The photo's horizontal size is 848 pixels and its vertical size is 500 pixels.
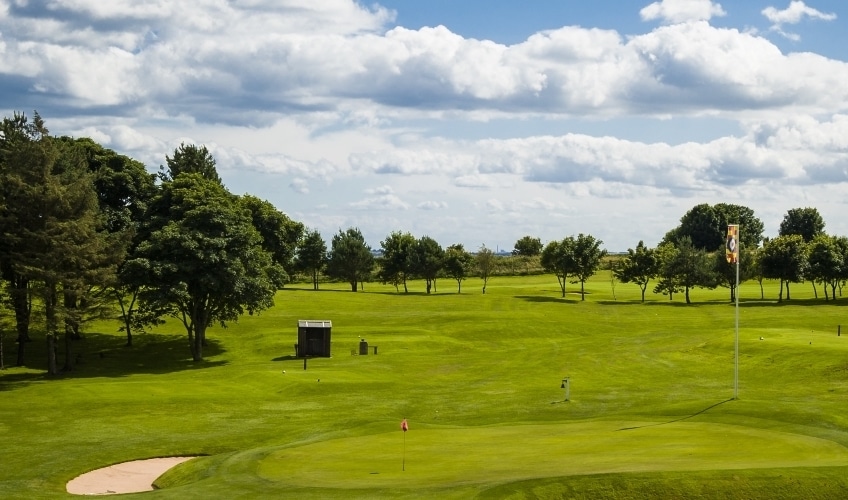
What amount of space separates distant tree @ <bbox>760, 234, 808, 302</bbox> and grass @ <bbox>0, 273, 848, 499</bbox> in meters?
27.0

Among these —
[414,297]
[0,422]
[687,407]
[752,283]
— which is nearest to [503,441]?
[687,407]

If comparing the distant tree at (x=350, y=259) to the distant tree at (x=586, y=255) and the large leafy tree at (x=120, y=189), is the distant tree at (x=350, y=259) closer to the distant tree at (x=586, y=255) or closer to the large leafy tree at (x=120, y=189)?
the distant tree at (x=586, y=255)

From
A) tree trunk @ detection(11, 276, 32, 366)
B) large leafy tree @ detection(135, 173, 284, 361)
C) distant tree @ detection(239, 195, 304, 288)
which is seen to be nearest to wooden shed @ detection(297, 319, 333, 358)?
large leafy tree @ detection(135, 173, 284, 361)

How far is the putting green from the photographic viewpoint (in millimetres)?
27453

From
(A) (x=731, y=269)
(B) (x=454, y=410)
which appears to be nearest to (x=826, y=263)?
(A) (x=731, y=269)

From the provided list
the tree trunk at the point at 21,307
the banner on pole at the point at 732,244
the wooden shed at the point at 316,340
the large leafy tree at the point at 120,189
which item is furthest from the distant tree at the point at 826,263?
the tree trunk at the point at 21,307

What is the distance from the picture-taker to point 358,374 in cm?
6256

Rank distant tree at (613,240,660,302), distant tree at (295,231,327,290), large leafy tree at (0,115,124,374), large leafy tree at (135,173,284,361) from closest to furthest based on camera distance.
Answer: large leafy tree at (0,115,124,374), large leafy tree at (135,173,284,361), distant tree at (613,240,660,302), distant tree at (295,231,327,290)

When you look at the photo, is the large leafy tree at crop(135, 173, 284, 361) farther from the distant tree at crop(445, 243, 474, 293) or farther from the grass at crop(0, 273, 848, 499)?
the distant tree at crop(445, 243, 474, 293)

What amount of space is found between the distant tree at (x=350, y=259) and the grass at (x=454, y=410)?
4623 cm

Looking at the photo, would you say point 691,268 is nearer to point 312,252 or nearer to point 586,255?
point 586,255

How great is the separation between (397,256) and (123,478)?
111 metres

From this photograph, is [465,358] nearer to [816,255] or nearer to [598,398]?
[598,398]

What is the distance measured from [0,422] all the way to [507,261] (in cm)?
14921
